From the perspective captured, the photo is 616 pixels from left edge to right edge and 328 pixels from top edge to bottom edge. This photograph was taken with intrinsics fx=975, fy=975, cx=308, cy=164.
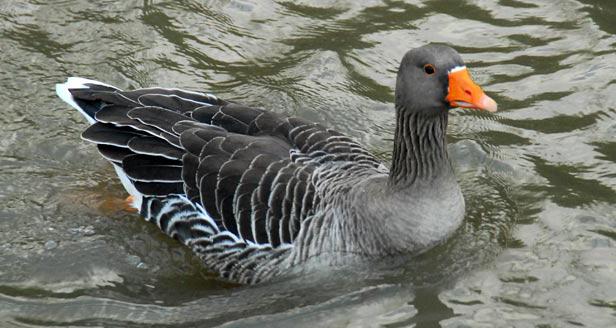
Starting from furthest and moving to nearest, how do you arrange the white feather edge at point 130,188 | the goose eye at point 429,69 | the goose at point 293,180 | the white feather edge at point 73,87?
1. the white feather edge at point 73,87
2. the white feather edge at point 130,188
3. the goose at point 293,180
4. the goose eye at point 429,69

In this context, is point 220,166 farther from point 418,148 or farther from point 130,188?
point 418,148

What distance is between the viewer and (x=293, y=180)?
8148 mm

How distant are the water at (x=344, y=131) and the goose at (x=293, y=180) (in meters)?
0.29

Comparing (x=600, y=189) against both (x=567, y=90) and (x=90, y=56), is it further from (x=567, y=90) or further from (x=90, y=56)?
(x=90, y=56)

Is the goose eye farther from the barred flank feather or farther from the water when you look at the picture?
the water

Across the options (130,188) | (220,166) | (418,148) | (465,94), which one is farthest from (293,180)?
(130,188)

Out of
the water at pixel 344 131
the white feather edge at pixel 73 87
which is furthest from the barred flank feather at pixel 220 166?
the water at pixel 344 131

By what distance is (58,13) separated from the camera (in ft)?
38.1

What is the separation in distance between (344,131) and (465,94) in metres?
2.79

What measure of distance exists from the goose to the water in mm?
288

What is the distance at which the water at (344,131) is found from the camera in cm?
793

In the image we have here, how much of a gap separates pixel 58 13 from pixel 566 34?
237 inches

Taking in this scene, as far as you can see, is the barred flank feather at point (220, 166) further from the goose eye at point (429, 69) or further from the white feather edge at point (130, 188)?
the goose eye at point (429, 69)

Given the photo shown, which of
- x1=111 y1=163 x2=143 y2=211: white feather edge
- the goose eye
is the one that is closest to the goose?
the goose eye
